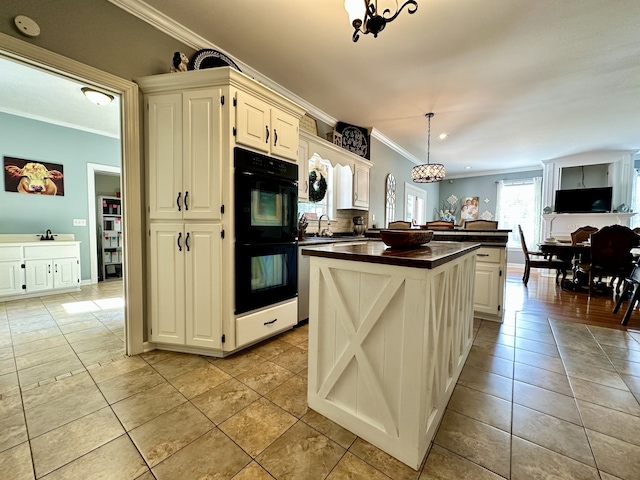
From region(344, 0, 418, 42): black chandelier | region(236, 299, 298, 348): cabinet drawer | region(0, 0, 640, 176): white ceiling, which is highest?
region(0, 0, 640, 176): white ceiling

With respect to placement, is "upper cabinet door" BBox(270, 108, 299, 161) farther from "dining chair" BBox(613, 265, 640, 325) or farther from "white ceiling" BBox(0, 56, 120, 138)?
"dining chair" BBox(613, 265, 640, 325)

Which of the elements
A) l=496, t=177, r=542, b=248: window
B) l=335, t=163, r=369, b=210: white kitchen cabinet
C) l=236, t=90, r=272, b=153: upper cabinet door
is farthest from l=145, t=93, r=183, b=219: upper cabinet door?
l=496, t=177, r=542, b=248: window

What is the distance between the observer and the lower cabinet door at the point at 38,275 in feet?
12.1

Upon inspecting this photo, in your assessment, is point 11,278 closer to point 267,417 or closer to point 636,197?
point 267,417

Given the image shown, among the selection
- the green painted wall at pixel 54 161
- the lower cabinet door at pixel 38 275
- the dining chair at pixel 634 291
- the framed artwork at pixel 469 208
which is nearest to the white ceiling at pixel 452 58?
the dining chair at pixel 634 291

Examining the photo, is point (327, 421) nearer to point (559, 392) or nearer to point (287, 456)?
point (287, 456)

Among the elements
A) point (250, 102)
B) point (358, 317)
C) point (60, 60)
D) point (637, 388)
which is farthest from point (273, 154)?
point (637, 388)

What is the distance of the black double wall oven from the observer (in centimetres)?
210

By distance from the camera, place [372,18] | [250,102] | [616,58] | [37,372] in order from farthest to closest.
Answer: [616,58], [250,102], [37,372], [372,18]

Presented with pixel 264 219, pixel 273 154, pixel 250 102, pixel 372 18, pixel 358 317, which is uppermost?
pixel 372 18

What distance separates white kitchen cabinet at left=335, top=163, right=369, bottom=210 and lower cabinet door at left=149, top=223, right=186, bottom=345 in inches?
104

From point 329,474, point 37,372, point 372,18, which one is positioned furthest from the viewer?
point 37,372

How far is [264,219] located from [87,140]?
4349 mm

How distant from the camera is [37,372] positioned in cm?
188
